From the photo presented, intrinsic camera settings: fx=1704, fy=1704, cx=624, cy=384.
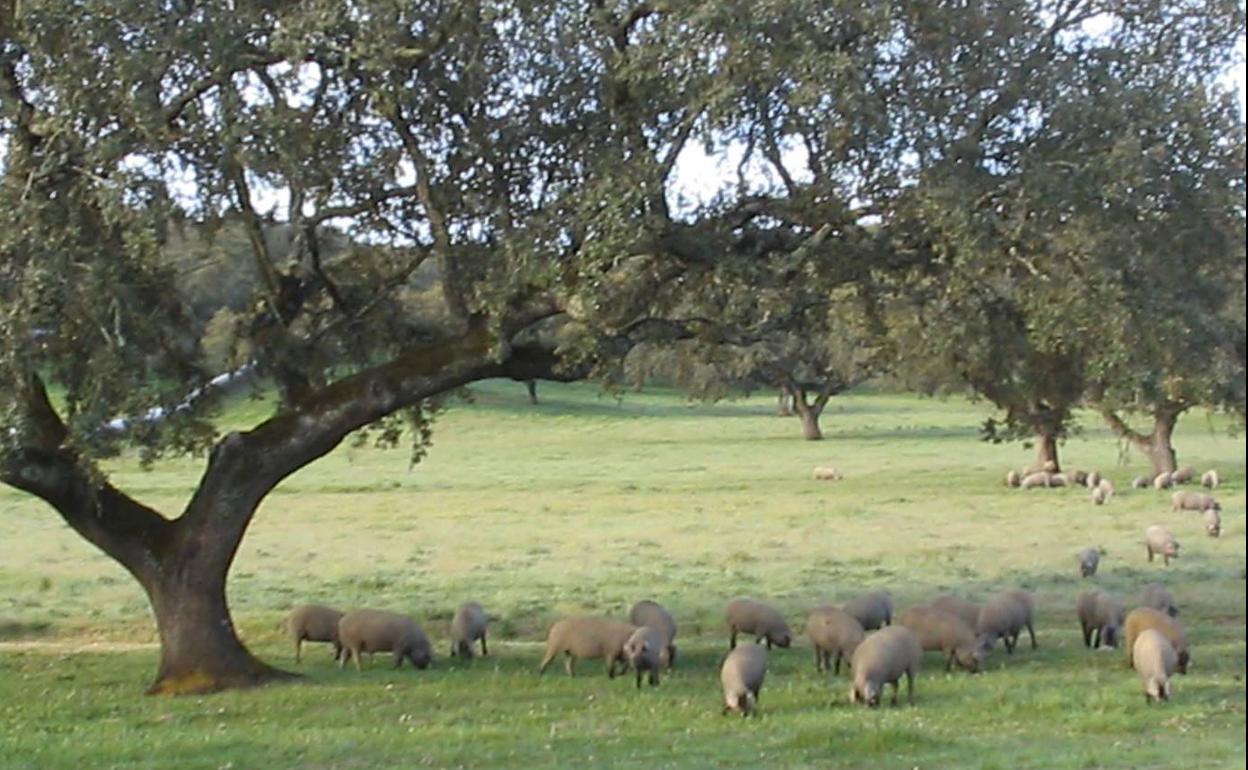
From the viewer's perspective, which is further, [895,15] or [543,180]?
[543,180]

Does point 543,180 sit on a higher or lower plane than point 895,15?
lower

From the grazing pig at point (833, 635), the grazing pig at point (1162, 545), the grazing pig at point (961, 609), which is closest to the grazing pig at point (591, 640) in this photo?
the grazing pig at point (833, 635)

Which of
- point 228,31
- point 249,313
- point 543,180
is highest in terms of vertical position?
point 228,31

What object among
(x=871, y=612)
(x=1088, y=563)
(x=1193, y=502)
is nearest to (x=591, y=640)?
(x=871, y=612)

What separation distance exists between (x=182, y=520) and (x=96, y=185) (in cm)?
471

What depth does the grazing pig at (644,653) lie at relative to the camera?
1698 cm

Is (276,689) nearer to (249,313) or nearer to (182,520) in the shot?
(182,520)

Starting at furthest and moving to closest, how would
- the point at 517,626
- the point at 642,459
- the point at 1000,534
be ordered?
1. the point at 642,459
2. the point at 1000,534
3. the point at 517,626

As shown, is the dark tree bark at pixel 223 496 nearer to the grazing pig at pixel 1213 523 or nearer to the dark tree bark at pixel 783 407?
the grazing pig at pixel 1213 523

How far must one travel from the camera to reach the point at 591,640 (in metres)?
17.7

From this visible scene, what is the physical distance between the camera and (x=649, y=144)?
14.9 meters

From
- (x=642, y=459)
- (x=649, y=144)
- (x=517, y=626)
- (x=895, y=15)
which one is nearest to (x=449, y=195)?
(x=649, y=144)

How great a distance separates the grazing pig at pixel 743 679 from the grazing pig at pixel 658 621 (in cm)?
249

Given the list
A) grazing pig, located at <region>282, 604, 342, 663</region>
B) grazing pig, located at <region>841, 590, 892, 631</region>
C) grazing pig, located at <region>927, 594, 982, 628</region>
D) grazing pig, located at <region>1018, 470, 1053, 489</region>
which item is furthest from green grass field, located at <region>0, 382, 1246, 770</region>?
grazing pig, located at <region>841, 590, 892, 631</region>
